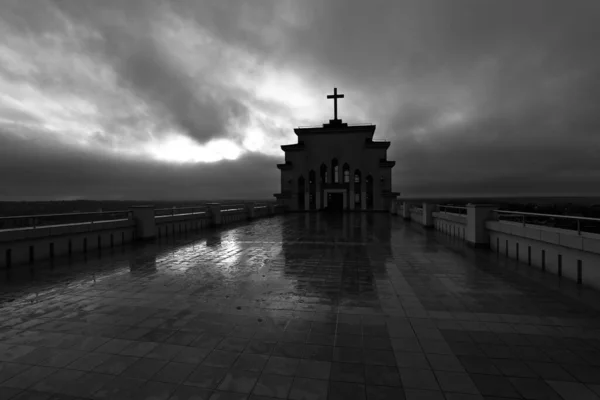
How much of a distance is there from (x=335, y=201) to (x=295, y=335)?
3883 centimetres

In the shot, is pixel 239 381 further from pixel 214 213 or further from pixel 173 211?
pixel 214 213

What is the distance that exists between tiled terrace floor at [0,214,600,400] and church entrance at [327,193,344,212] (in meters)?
34.3

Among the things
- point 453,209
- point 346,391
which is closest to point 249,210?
point 453,209

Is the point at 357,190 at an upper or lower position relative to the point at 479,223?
upper

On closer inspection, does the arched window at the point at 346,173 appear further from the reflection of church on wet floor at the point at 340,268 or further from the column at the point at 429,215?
the reflection of church on wet floor at the point at 340,268

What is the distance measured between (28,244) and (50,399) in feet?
27.0

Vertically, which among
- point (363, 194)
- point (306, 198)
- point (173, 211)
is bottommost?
point (173, 211)

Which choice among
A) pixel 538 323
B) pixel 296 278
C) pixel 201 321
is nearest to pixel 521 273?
pixel 538 323

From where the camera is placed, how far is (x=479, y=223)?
10.7 metres

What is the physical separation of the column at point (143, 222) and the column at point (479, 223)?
14153mm

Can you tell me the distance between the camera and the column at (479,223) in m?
10.7

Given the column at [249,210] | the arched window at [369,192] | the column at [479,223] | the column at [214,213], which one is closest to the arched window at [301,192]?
the arched window at [369,192]

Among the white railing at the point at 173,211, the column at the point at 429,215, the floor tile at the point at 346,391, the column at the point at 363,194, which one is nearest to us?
the floor tile at the point at 346,391

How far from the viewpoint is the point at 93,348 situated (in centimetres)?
367
